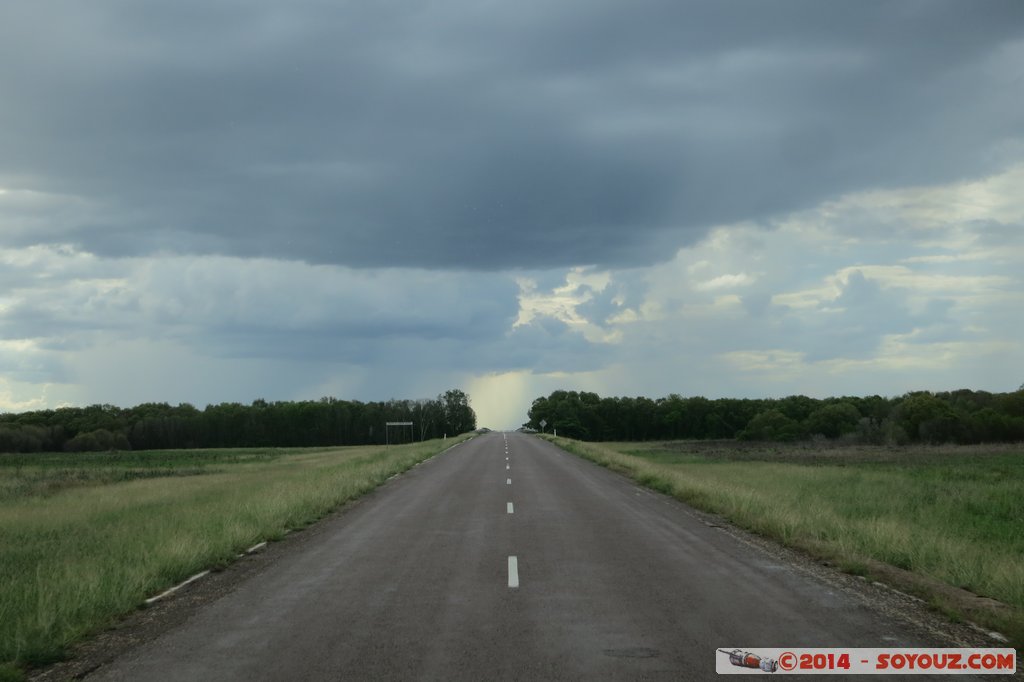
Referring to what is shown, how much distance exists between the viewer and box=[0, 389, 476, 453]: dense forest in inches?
4510

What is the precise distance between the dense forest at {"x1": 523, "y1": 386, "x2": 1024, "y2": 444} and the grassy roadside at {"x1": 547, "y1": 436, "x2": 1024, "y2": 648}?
3857 cm

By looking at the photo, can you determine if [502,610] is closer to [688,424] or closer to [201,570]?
[201,570]

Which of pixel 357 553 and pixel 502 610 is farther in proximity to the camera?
pixel 357 553

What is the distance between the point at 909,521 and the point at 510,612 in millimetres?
13521

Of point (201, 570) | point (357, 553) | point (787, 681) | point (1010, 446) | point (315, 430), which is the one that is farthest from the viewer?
point (315, 430)

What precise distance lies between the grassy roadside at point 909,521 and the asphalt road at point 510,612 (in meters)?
1.11

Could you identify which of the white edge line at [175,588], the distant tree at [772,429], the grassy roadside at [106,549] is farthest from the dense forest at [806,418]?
the white edge line at [175,588]

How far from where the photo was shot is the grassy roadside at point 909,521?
378 inches

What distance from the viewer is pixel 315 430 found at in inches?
6112

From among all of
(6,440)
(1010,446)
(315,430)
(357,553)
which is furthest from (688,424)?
(357,553)

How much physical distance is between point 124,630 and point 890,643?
25.3 ft

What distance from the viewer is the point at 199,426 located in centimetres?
14362

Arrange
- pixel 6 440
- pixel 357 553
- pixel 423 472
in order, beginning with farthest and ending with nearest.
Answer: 1. pixel 6 440
2. pixel 423 472
3. pixel 357 553

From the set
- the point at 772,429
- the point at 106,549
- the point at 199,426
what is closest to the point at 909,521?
the point at 106,549
